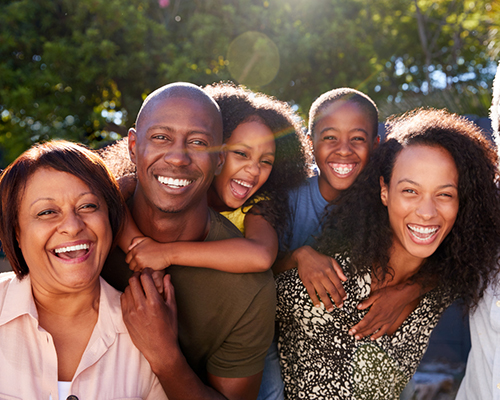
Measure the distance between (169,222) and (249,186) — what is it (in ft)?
2.41

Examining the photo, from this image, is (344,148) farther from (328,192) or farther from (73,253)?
(73,253)

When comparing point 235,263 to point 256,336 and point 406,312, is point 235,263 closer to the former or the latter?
point 256,336

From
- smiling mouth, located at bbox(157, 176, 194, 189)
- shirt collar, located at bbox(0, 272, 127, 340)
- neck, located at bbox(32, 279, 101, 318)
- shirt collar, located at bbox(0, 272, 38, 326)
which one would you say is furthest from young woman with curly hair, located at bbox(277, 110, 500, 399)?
shirt collar, located at bbox(0, 272, 38, 326)

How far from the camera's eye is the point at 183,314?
2.52 metres

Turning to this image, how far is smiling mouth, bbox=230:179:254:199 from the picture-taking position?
305cm

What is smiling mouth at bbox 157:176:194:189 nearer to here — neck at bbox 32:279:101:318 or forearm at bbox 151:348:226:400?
neck at bbox 32:279:101:318

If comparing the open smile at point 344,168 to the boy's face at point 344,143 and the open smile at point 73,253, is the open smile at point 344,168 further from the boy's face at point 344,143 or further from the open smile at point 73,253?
the open smile at point 73,253

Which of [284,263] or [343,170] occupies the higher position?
[343,170]

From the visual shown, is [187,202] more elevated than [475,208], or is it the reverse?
[187,202]

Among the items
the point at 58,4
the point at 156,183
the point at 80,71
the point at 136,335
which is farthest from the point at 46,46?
the point at 136,335

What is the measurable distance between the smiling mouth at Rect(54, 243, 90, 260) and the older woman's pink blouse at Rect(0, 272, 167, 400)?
28 cm

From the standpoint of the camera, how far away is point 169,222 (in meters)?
2.56

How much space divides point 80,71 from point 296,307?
7.90 metres

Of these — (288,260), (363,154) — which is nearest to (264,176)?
(288,260)
